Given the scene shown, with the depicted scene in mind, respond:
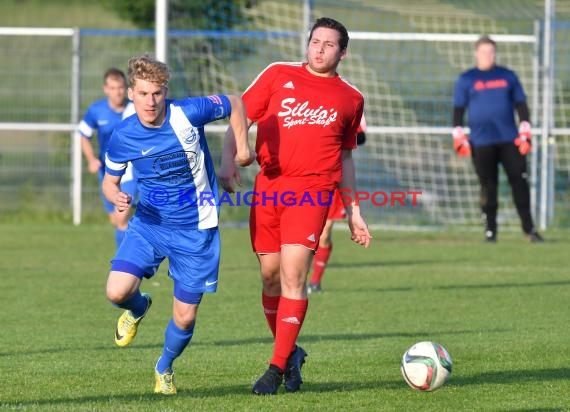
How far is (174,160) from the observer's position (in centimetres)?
664

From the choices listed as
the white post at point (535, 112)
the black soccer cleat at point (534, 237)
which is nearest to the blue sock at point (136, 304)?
the black soccer cleat at point (534, 237)

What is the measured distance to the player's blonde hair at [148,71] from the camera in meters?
6.39

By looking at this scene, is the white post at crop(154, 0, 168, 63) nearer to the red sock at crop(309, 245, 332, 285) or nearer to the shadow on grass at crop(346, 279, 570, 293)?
the red sock at crop(309, 245, 332, 285)

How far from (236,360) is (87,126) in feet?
18.4

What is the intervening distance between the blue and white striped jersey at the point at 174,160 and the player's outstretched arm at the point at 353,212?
2.57 feet

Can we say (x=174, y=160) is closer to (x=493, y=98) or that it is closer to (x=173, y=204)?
(x=173, y=204)

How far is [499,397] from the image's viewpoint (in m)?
6.54

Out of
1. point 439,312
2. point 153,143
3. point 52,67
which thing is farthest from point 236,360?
point 52,67

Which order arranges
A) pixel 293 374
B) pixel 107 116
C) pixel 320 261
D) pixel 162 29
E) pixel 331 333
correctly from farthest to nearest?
pixel 162 29 → pixel 107 116 → pixel 320 261 → pixel 331 333 → pixel 293 374

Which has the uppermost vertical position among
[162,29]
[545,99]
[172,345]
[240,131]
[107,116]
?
[162,29]

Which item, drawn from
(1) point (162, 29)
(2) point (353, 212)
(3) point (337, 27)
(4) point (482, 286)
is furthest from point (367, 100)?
(3) point (337, 27)

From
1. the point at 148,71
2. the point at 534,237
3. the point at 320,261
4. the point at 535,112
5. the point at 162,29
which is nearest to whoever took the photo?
the point at 148,71

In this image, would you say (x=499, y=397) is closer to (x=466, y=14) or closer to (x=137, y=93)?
(x=137, y=93)

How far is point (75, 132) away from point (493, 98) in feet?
20.6
